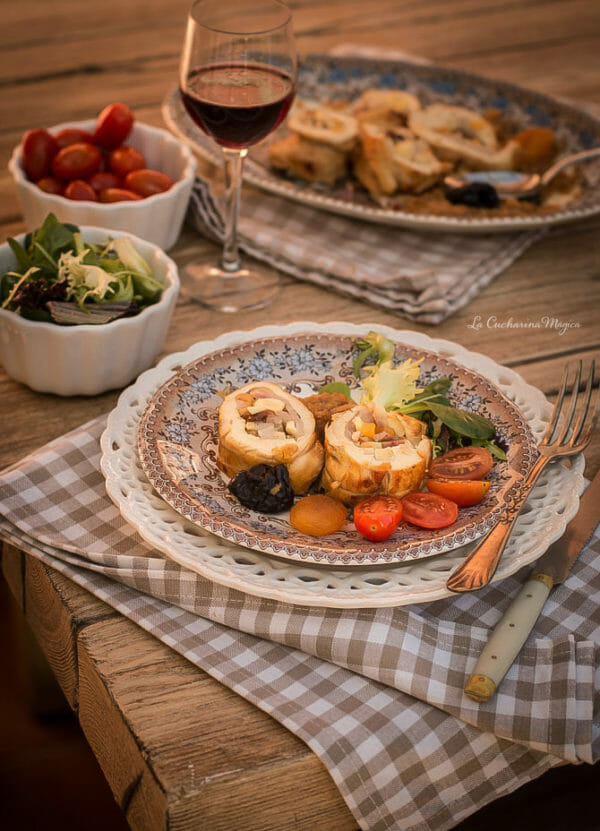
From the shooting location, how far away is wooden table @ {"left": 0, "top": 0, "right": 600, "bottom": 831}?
0.97m

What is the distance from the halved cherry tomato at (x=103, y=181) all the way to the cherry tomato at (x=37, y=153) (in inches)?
3.1

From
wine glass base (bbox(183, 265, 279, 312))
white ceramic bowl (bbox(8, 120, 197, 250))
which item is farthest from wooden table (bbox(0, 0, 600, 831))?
white ceramic bowl (bbox(8, 120, 197, 250))

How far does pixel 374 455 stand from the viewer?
3.66ft

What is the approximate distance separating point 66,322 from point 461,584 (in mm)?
682

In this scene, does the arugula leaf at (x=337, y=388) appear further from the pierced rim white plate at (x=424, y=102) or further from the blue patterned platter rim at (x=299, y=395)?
the pierced rim white plate at (x=424, y=102)

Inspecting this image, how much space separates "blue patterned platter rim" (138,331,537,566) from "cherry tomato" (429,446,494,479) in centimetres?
3

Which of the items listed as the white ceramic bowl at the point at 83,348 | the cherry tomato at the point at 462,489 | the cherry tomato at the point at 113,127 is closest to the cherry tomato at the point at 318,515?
the cherry tomato at the point at 462,489

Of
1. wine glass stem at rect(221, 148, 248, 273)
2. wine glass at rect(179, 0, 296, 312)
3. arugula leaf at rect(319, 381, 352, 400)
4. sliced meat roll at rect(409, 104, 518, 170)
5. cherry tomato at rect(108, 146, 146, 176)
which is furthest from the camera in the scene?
sliced meat roll at rect(409, 104, 518, 170)

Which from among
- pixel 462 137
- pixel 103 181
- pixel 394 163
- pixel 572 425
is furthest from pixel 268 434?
pixel 462 137

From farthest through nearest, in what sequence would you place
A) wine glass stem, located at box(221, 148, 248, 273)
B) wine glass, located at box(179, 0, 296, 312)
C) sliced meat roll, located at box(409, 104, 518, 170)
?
sliced meat roll, located at box(409, 104, 518, 170) < wine glass stem, located at box(221, 148, 248, 273) < wine glass, located at box(179, 0, 296, 312)

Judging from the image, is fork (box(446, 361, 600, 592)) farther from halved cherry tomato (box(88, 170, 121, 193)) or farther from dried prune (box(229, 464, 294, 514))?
halved cherry tomato (box(88, 170, 121, 193))

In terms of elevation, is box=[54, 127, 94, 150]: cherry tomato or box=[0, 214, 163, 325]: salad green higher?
box=[54, 127, 94, 150]: cherry tomato

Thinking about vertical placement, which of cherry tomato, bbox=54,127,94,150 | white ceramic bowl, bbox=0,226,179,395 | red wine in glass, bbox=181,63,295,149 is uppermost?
red wine in glass, bbox=181,63,295,149

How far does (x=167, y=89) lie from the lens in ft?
7.87
